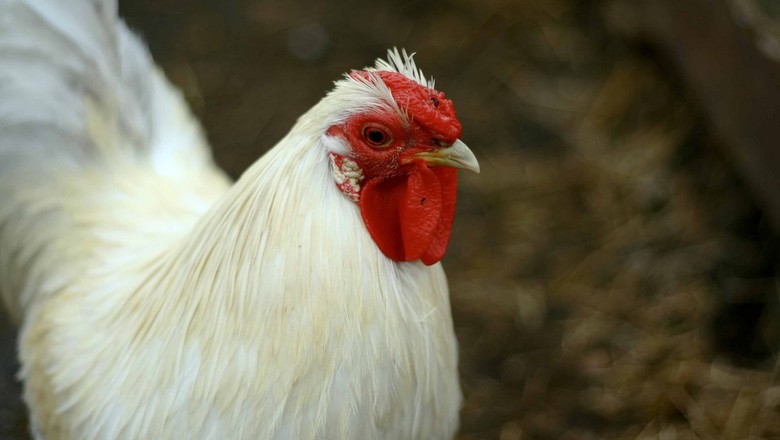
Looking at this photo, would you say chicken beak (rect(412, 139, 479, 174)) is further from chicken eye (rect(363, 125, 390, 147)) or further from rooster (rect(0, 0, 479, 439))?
chicken eye (rect(363, 125, 390, 147))

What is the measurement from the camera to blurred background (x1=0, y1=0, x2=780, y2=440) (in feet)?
13.2

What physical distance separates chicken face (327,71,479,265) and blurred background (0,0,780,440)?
203 centimetres

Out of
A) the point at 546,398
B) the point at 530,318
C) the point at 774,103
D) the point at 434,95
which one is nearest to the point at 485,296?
the point at 530,318

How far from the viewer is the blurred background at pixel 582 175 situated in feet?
13.2

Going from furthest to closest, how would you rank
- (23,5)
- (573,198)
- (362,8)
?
(362,8), (573,198), (23,5)

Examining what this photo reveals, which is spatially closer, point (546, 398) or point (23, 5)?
point (23, 5)

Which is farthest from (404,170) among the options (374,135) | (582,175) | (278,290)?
(582,175)

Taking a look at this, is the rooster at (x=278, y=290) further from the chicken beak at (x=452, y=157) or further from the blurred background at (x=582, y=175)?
the blurred background at (x=582, y=175)

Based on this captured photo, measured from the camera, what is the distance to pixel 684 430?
3850 millimetres

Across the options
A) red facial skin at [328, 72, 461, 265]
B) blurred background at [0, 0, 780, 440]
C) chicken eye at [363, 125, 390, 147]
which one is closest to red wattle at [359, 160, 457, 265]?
red facial skin at [328, 72, 461, 265]

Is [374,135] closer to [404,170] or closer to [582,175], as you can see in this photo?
[404,170]

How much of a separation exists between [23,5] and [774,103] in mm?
3530

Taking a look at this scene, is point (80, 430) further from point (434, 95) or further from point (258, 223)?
point (434, 95)

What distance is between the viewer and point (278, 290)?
2176 millimetres
